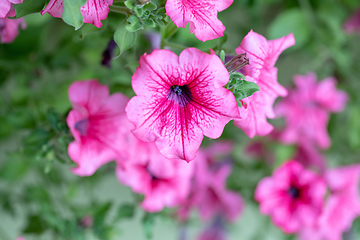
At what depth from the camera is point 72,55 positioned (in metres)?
0.70

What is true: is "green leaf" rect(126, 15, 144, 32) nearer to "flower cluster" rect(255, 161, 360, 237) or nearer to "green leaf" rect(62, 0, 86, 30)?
"green leaf" rect(62, 0, 86, 30)

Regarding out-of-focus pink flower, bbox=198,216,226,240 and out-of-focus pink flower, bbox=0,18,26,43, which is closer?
out-of-focus pink flower, bbox=0,18,26,43

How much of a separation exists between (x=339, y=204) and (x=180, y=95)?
502 millimetres

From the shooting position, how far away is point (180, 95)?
37 centimetres

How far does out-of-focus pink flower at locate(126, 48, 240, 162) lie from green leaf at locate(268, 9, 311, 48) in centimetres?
40

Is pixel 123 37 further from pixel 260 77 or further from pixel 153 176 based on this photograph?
pixel 153 176

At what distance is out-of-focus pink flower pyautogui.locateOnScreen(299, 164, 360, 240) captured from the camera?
73 centimetres

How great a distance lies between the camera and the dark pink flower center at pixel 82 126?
0.46 metres

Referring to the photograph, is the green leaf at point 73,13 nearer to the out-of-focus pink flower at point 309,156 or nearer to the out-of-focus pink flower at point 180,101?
the out-of-focus pink flower at point 180,101

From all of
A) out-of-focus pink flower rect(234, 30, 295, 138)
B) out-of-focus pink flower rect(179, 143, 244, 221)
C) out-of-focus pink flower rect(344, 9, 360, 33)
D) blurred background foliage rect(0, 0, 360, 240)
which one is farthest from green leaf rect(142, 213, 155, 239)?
out-of-focus pink flower rect(344, 9, 360, 33)

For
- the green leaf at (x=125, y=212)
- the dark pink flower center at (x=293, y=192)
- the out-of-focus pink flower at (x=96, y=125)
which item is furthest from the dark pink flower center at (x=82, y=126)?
the dark pink flower center at (x=293, y=192)

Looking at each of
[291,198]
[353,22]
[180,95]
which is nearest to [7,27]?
[180,95]

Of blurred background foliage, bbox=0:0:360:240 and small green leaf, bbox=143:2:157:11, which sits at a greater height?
small green leaf, bbox=143:2:157:11

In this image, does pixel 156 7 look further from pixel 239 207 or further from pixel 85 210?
pixel 239 207
